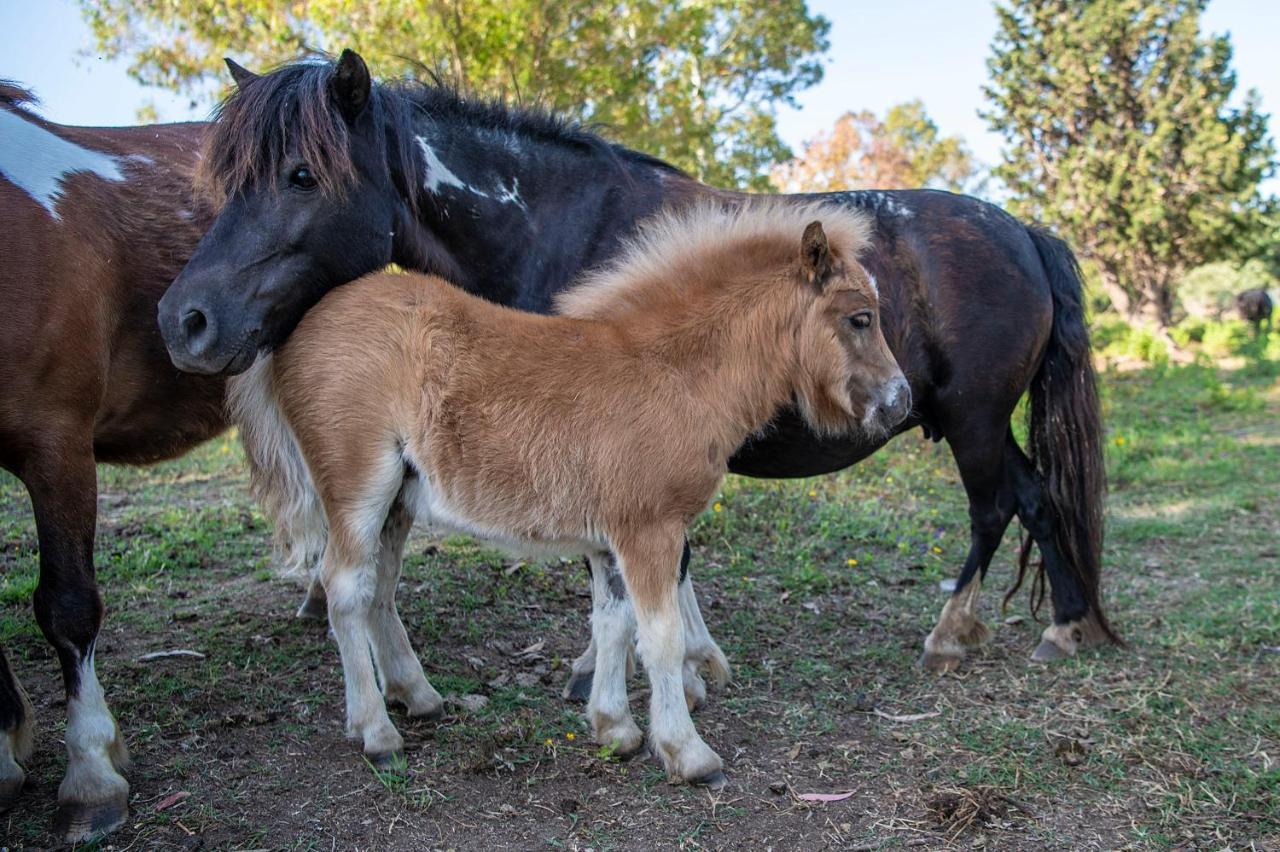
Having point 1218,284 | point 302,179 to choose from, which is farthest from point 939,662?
point 1218,284

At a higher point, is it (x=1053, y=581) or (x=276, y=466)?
(x=276, y=466)

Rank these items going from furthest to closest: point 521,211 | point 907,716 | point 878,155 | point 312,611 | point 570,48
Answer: point 878,155 < point 570,48 < point 312,611 < point 907,716 < point 521,211

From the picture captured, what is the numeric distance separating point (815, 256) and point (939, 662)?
7.42 feet

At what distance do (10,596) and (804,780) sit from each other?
3860 millimetres

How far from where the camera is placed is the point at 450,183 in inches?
151

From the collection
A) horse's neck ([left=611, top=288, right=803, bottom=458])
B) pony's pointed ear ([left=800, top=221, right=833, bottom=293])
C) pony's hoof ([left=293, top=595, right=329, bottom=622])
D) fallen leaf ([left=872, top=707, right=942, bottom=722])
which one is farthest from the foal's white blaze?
fallen leaf ([left=872, top=707, right=942, bottom=722])

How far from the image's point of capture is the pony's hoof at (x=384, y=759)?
3332 millimetres

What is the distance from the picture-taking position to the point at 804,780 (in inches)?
136

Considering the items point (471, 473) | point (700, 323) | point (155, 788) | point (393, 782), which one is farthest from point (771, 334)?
point (155, 788)

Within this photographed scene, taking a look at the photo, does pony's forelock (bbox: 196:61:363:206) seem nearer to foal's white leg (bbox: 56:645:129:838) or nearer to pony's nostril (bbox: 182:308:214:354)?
pony's nostril (bbox: 182:308:214:354)

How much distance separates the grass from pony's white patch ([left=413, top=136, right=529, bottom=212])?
2050 mm

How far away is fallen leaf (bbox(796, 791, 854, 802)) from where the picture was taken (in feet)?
10.9

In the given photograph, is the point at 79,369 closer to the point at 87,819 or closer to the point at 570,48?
the point at 87,819

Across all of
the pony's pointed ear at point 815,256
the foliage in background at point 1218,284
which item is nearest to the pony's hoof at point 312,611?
the pony's pointed ear at point 815,256
